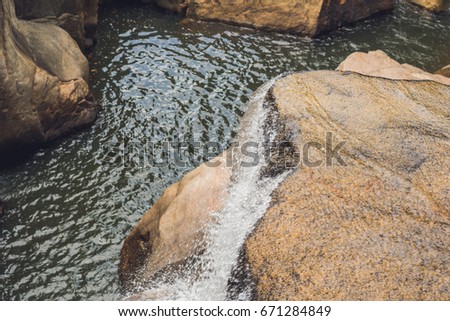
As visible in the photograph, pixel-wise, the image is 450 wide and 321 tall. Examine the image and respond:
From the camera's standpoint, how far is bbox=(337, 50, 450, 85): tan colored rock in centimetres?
1532

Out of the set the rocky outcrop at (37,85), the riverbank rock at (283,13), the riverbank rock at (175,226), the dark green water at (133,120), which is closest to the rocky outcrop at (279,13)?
the riverbank rock at (283,13)

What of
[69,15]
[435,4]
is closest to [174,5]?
[69,15]

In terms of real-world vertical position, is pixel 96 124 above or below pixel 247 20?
below

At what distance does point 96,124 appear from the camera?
14891 mm

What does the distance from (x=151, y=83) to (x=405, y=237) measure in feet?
38.4

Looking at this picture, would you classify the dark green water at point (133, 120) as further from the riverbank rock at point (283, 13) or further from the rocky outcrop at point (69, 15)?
the rocky outcrop at point (69, 15)

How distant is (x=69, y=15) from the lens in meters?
16.3

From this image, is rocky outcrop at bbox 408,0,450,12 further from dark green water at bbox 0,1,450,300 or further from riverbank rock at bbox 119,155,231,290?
riverbank rock at bbox 119,155,231,290

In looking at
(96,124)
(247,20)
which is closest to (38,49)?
(96,124)

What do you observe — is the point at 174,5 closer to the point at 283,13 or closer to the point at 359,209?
the point at 283,13

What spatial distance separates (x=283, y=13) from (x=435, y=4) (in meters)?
9.56

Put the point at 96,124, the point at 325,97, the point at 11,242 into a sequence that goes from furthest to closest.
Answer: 1. the point at 96,124
2. the point at 325,97
3. the point at 11,242

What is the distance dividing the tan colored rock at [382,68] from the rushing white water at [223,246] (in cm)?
746

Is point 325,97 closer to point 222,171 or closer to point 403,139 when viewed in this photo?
point 403,139
